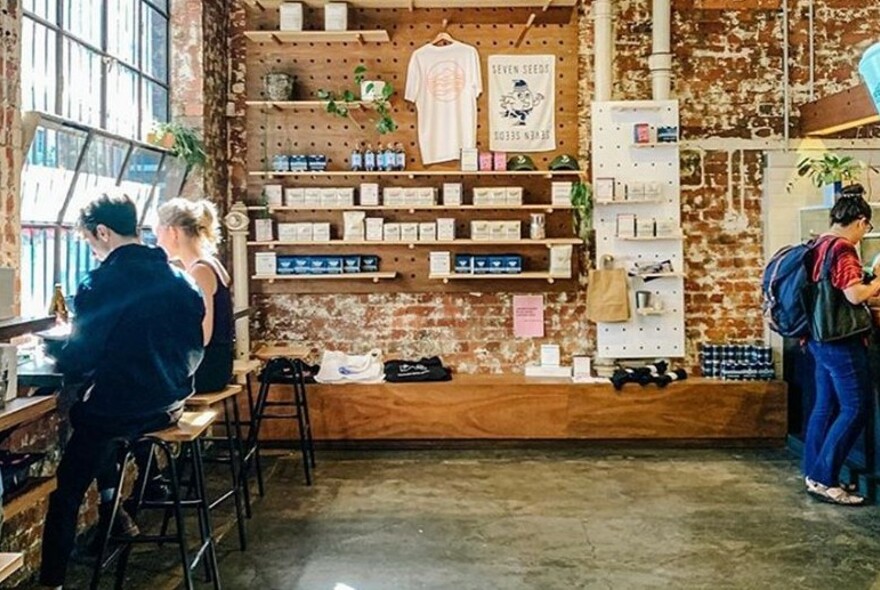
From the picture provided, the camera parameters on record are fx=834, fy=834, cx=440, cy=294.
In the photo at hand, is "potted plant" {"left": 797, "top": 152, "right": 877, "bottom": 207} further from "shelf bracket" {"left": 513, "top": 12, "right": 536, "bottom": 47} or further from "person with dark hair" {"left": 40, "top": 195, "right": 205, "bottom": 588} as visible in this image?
"person with dark hair" {"left": 40, "top": 195, "right": 205, "bottom": 588}

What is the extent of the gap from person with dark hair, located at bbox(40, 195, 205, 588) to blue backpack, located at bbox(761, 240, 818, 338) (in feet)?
11.0

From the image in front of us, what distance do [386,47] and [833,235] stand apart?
11.5 feet

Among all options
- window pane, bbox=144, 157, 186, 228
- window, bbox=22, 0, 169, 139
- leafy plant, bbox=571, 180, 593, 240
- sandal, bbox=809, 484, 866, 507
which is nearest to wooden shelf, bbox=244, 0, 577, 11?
window, bbox=22, 0, 169, 139

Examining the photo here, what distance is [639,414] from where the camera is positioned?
600cm

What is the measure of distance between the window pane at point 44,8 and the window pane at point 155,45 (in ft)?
4.14

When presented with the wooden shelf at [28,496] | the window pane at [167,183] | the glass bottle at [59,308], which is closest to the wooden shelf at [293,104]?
the window pane at [167,183]

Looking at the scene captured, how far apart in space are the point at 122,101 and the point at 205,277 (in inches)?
70.0

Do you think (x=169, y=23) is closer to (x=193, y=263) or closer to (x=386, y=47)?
(x=386, y=47)

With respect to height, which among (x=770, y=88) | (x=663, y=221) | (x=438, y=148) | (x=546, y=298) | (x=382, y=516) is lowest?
(x=382, y=516)

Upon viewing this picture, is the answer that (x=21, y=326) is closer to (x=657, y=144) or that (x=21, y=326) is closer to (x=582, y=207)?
(x=582, y=207)

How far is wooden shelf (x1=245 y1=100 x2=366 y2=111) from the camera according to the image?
6.23 metres

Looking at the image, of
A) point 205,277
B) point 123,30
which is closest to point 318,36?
point 123,30

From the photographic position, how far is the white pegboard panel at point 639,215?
625 centimetres

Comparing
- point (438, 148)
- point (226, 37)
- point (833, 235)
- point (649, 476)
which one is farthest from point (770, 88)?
point (226, 37)
